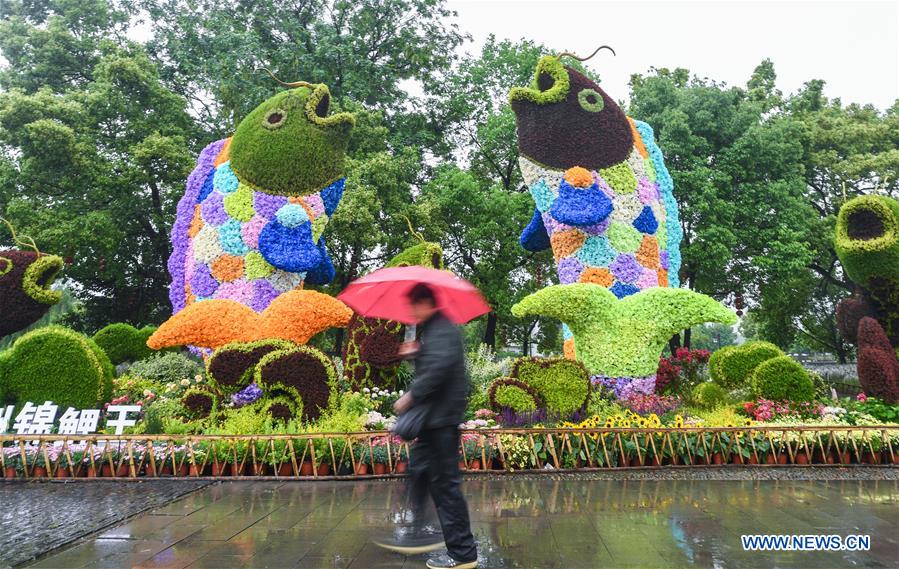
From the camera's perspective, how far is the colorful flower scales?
33.6 feet

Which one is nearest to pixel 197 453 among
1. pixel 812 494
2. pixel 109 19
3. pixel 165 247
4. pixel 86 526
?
pixel 86 526

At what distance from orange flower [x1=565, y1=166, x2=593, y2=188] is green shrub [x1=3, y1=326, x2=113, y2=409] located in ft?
26.3

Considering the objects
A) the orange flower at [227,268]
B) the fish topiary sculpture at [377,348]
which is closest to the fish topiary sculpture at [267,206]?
the orange flower at [227,268]

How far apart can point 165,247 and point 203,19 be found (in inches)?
313

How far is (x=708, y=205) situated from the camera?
53.7ft

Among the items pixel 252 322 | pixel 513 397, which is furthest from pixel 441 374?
pixel 252 322

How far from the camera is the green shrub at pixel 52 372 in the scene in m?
8.34

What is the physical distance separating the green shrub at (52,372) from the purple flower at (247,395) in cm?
197

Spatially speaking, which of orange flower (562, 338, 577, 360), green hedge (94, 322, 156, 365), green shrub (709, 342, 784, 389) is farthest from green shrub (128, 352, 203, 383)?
green shrub (709, 342, 784, 389)

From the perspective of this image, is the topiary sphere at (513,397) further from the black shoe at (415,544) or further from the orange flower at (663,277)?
the black shoe at (415,544)

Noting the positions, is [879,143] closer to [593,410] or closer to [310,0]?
[593,410]

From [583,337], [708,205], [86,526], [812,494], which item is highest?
[708,205]

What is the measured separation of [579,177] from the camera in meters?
10.3

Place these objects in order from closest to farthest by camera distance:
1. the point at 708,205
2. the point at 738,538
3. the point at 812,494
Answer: the point at 738,538 < the point at 812,494 < the point at 708,205
